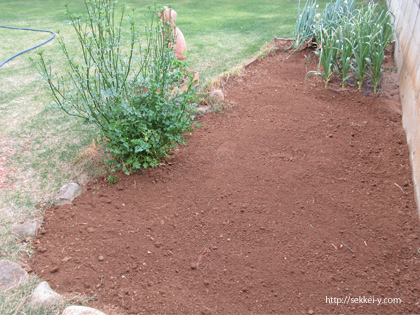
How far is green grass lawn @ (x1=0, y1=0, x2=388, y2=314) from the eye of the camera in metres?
2.52

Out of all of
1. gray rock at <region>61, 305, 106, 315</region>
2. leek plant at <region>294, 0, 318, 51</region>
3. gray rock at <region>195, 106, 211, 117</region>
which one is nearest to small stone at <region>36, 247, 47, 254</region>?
gray rock at <region>61, 305, 106, 315</region>

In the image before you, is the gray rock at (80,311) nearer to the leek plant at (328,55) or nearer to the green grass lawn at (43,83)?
the green grass lawn at (43,83)

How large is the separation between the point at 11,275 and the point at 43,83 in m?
3.04

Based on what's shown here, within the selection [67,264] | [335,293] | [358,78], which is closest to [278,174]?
[335,293]

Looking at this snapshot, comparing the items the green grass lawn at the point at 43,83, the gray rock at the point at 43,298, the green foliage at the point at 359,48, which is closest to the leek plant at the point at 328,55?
the green foliage at the point at 359,48

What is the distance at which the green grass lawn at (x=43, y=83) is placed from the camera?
2521 millimetres

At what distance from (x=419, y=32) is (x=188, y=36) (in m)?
3.78

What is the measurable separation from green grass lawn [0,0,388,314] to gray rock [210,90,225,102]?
0.63 meters

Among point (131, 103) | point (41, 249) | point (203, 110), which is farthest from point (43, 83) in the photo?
point (41, 249)

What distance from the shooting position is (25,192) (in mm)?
2529

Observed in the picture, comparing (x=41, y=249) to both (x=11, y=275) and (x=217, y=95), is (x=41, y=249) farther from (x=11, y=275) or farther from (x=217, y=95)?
(x=217, y=95)

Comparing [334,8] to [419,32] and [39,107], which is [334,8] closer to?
[419,32]

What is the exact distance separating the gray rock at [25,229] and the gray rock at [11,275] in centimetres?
25

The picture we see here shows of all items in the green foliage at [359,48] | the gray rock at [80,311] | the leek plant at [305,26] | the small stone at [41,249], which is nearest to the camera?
the gray rock at [80,311]
